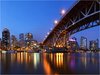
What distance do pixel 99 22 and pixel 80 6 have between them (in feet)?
28.0

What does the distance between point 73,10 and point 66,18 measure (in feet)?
32.5

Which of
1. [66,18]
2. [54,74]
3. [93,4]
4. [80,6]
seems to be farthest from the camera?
[66,18]

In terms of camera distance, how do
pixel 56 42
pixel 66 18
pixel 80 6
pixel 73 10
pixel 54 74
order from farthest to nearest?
1. pixel 56 42
2. pixel 66 18
3. pixel 73 10
4. pixel 80 6
5. pixel 54 74

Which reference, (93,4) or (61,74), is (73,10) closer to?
(93,4)

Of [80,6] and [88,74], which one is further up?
[80,6]

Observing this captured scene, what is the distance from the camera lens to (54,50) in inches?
4230

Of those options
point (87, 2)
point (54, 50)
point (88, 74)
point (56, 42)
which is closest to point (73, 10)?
point (87, 2)

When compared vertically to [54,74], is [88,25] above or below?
above

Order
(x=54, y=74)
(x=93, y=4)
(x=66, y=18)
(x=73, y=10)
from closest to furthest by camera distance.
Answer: (x=54, y=74), (x=93, y=4), (x=73, y=10), (x=66, y=18)

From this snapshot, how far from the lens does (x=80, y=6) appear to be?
42.9 metres

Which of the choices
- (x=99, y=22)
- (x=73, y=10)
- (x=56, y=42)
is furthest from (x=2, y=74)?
(x=56, y=42)

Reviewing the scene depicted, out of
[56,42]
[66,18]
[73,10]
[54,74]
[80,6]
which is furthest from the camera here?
[56,42]

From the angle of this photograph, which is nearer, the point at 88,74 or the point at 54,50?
the point at 88,74

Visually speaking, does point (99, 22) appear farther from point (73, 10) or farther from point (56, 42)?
point (56, 42)
